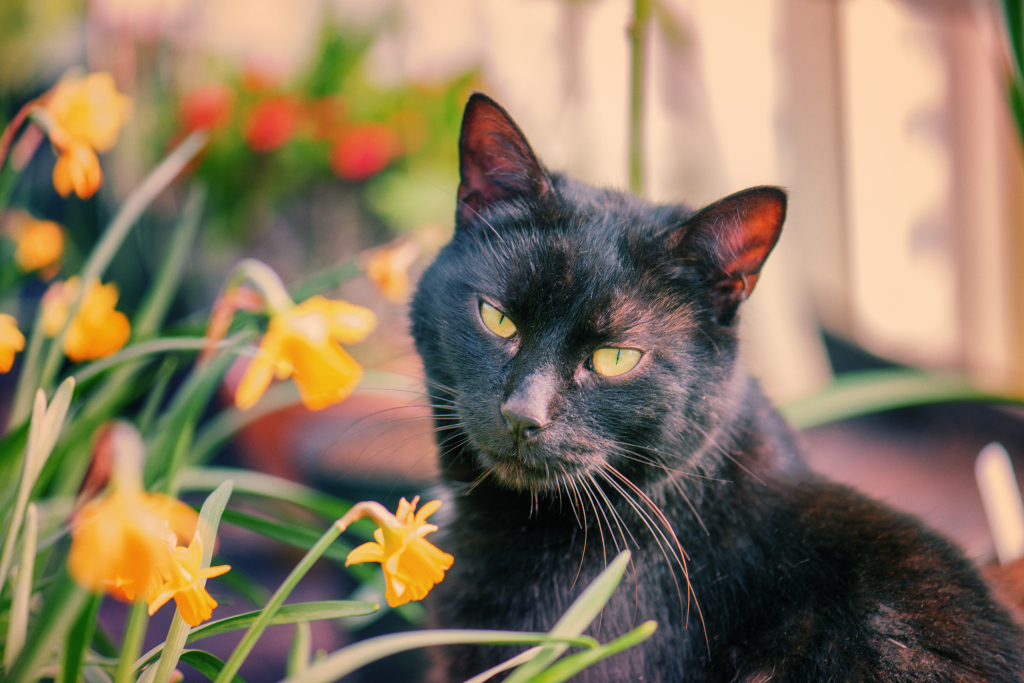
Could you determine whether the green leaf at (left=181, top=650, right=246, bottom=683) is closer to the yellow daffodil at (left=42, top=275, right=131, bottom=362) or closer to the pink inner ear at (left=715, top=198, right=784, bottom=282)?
the yellow daffodil at (left=42, top=275, right=131, bottom=362)

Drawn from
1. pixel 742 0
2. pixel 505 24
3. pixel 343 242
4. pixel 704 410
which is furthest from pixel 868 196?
pixel 704 410

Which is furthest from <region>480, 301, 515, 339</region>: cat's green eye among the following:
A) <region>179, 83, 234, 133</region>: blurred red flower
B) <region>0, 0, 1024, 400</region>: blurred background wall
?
<region>179, 83, 234, 133</region>: blurred red flower

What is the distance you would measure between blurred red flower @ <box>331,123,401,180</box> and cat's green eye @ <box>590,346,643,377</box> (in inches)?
43.4

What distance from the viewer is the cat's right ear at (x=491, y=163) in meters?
0.82

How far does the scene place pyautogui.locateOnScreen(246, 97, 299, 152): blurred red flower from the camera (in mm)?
1644

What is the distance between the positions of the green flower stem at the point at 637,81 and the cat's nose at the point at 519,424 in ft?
1.79

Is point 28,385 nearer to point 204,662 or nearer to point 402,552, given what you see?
point 204,662

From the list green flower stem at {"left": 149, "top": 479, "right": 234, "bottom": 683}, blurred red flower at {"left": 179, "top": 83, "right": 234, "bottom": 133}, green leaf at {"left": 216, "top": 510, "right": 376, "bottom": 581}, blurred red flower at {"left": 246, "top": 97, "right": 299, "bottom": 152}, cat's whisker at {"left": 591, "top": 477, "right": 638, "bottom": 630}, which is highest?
blurred red flower at {"left": 179, "top": 83, "right": 234, "bottom": 133}

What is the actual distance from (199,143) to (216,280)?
82cm

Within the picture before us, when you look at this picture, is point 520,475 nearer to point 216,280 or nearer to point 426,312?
point 426,312

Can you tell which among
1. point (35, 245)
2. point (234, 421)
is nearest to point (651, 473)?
point (234, 421)

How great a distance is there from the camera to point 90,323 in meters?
0.87

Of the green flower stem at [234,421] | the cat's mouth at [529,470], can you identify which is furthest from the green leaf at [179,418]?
the cat's mouth at [529,470]

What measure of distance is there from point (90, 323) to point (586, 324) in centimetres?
65
